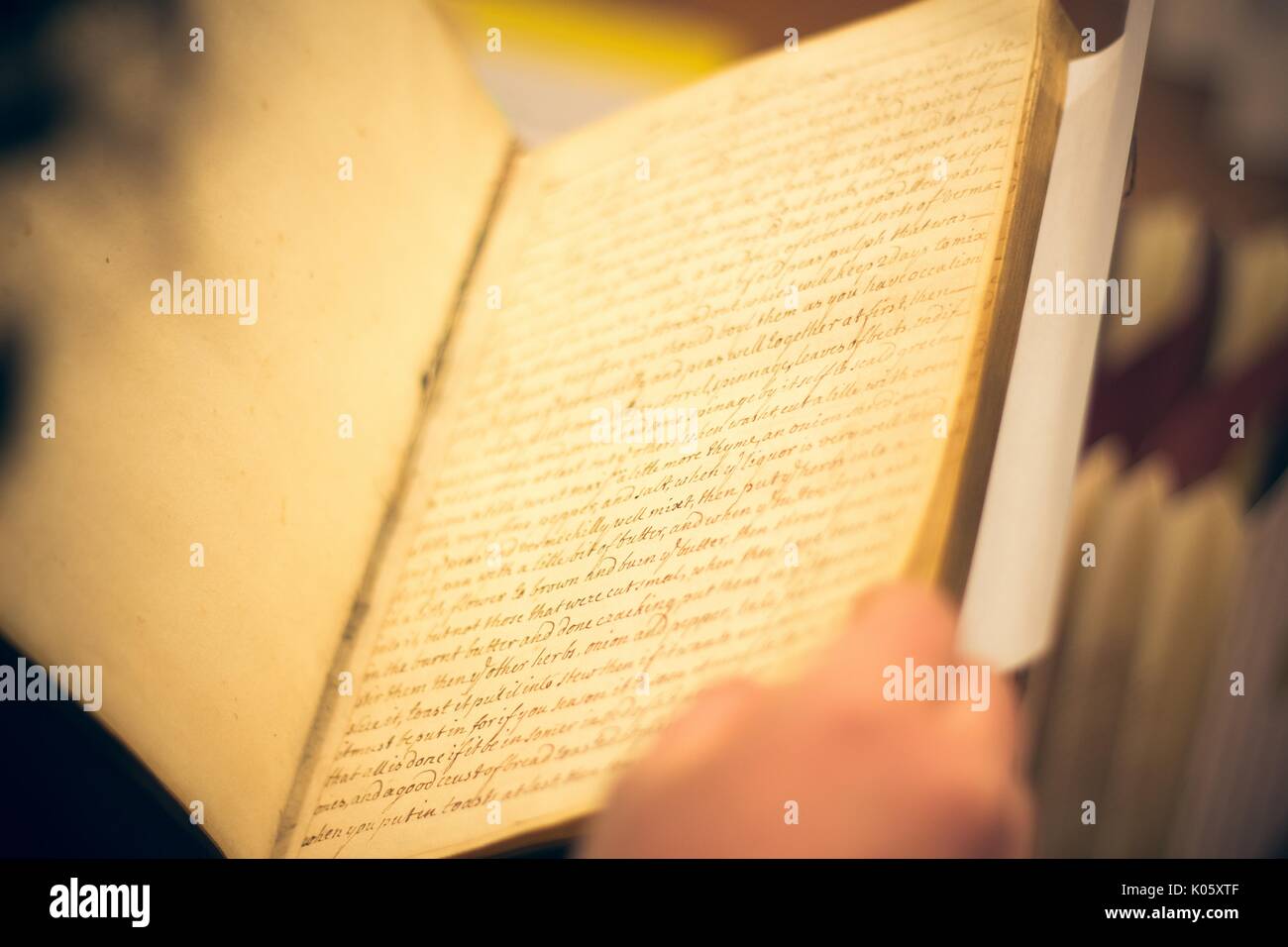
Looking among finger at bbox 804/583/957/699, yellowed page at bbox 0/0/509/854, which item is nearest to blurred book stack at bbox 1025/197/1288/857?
finger at bbox 804/583/957/699

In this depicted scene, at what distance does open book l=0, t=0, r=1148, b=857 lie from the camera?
1.46ft

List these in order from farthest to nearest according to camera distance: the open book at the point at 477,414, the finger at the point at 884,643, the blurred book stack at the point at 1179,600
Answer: the blurred book stack at the point at 1179,600, the open book at the point at 477,414, the finger at the point at 884,643

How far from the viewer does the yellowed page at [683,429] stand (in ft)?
1.47

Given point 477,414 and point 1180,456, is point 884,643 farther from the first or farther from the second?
point 1180,456

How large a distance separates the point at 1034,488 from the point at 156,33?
0.60 m

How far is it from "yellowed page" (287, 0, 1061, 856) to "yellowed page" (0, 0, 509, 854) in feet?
0.18

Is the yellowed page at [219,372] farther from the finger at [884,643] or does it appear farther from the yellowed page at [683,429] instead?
the finger at [884,643]

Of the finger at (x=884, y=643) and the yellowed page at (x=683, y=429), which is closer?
the finger at (x=884, y=643)

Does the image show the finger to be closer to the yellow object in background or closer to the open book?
the open book

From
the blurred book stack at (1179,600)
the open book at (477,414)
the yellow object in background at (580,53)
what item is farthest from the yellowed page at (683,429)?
the blurred book stack at (1179,600)

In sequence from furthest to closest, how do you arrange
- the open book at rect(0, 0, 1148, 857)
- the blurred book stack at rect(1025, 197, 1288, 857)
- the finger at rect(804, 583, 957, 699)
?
1. the blurred book stack at rect(1025, 197, 1288, 857)
2. the open book at rect(0, 0, 1148, 857)
3. the finger at rect(804, 583, 957, 699)

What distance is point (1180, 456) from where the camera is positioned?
2.79 ft

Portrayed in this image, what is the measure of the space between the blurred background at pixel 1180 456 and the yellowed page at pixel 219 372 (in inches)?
8.0

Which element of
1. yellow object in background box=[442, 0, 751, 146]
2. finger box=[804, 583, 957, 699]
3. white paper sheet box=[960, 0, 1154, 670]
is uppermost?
yellow object in background box=[442, 0, 751, 146]
